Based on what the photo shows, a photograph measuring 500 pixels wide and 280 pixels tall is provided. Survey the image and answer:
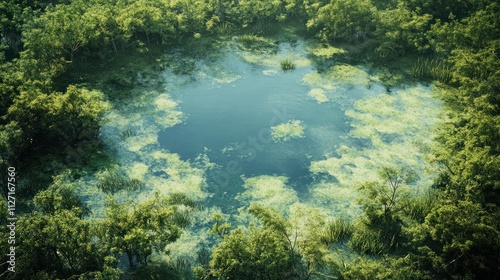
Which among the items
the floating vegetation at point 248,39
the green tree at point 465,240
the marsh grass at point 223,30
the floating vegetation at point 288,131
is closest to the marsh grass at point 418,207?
the green tree at point 465,240

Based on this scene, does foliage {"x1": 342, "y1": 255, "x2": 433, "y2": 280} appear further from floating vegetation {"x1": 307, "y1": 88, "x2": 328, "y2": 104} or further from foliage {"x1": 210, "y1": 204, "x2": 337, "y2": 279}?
floating vegetation {"x1": 307, "y1": 88, "x2": 328, "y2": 104}

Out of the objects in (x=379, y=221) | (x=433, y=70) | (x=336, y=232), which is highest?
(x=433, y=70)

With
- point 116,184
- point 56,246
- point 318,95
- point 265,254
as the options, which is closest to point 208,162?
point 116,184

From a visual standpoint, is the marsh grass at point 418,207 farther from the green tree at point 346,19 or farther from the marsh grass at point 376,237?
the green tree at point 346,19

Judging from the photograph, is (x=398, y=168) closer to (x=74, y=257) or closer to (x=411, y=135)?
(x=411, y=135)

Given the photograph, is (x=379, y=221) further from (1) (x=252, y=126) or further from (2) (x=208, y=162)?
Answer: (1) (x=252, y=126)

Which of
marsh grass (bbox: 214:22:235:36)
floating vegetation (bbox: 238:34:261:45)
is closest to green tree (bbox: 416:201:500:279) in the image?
floating vegetation (bbox: 238:34:261:45)
